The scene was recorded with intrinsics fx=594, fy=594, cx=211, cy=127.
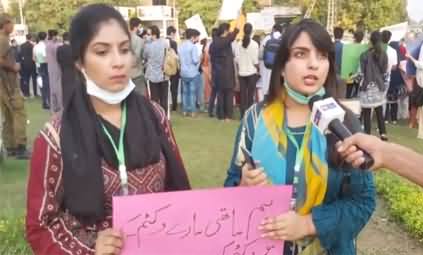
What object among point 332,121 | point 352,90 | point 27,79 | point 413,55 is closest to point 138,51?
point 352,90

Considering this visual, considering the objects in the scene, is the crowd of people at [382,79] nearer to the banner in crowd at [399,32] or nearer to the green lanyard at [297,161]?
the banner in crowd at [399,32]

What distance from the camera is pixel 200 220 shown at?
6.38 ft

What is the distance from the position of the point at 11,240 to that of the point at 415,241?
10.3ft

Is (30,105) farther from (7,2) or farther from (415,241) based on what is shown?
(7,2)

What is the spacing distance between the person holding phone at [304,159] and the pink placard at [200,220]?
0.05 meters

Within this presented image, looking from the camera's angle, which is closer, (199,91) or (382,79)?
(382,79)

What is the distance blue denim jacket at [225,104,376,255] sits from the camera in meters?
2.05

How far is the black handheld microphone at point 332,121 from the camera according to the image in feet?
5.43

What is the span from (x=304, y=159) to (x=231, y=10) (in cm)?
1430

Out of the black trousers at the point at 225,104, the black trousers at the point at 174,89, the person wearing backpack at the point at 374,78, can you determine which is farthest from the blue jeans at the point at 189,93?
the person wearing backpack at the point at 374,78

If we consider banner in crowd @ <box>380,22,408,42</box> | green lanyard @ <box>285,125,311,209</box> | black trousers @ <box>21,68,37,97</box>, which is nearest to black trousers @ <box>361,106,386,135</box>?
banner in crowd @ <box>380,22,408,42</box>

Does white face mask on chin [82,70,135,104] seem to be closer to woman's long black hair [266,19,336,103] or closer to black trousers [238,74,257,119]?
woman's long black hair [266,19,336,103]

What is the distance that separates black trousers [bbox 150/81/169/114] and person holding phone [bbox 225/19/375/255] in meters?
8.52

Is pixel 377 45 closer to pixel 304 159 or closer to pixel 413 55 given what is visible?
pixel 413 55
